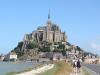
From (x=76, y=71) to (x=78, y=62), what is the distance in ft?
12.9

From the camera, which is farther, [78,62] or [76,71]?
[76,71]

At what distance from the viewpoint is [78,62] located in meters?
41.2

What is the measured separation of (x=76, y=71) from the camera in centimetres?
4494
